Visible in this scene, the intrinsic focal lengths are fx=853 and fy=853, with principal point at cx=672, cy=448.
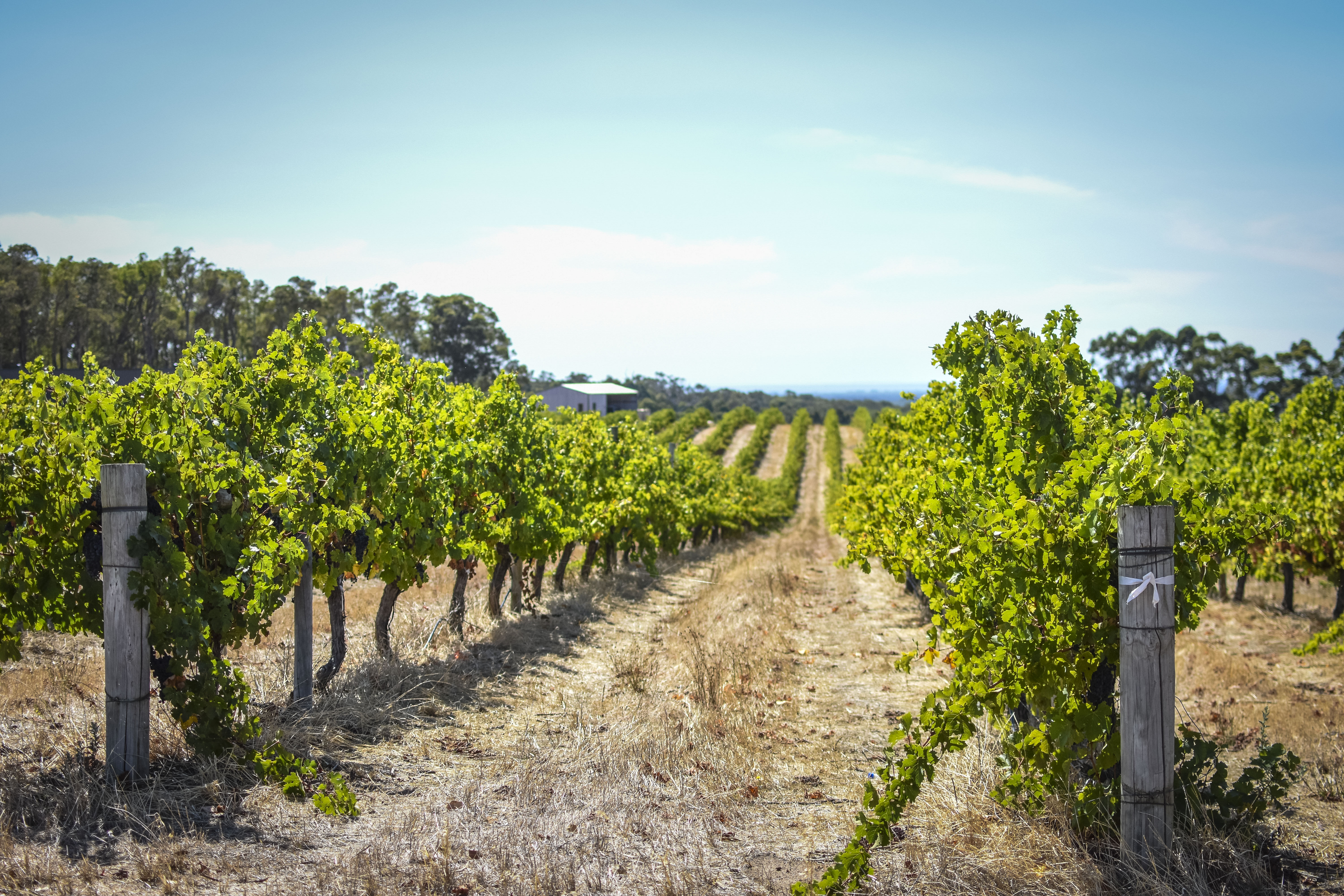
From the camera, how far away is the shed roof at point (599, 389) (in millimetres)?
85062

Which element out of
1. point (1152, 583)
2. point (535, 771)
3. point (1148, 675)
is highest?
point (1152, 583)

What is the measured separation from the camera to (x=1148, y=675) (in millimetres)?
3615

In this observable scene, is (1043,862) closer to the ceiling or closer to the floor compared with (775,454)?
closer to the floor

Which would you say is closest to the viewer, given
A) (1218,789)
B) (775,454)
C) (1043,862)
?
(1043,862)

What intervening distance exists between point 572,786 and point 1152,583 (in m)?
3.37

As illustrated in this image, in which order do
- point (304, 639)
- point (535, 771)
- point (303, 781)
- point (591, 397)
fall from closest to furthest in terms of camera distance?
point (303, 781) → point (535, 771) → point (304, 639) → point (591, 397)

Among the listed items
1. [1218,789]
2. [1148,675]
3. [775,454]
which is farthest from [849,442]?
[1148,675]

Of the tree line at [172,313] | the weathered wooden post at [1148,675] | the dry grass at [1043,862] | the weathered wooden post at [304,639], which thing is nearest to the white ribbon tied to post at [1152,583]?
the weathered wooden post at [1148,675]

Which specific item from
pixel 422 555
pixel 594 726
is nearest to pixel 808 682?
pixel 594 726

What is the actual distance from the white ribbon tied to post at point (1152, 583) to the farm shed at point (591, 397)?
74.2 meters

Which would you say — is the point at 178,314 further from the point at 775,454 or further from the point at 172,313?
the point at 775,454

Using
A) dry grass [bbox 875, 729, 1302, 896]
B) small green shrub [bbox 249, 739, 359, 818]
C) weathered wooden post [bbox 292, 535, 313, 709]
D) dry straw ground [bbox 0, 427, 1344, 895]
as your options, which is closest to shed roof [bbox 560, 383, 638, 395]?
dry straw ground [bbox 0, 427, 1344, 895]

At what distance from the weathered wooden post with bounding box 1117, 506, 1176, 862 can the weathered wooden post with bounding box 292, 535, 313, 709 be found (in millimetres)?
5420

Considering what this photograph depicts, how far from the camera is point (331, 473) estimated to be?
21.6 feet
